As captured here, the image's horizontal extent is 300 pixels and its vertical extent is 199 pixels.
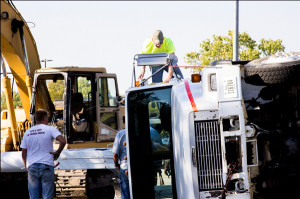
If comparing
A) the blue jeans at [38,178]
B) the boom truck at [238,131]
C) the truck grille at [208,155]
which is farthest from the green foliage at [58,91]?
the truck grille at [208,155]

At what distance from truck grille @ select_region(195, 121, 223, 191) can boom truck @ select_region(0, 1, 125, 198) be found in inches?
233

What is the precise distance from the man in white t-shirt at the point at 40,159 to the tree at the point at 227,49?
29.2 metres

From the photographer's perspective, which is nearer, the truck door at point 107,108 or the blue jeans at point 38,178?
the blue jeans at point 38,178

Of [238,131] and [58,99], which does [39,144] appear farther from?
[58,99]

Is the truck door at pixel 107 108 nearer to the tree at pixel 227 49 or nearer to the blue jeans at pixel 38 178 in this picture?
the blue jeans at pixel 38 178

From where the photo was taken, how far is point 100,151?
488 inches

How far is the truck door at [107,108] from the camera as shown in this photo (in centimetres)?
1476

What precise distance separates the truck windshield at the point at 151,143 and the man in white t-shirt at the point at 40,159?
4.04 feet

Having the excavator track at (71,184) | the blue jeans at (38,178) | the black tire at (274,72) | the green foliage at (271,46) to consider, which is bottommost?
the excavator track at (71,184)

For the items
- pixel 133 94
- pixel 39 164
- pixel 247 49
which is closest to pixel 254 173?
pixel 133 94

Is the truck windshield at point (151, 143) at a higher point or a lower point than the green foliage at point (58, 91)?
lower

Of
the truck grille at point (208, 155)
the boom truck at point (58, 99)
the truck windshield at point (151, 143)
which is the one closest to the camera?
the truck grille at point (208, 155)

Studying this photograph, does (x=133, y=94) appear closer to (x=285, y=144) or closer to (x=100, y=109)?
(x=285, y=144)

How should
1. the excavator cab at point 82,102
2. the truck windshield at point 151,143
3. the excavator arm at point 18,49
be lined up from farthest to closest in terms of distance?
the excavator cab at point 82,102 → the excavator arm at point 18,49 → the truck windshield at point 151,143
